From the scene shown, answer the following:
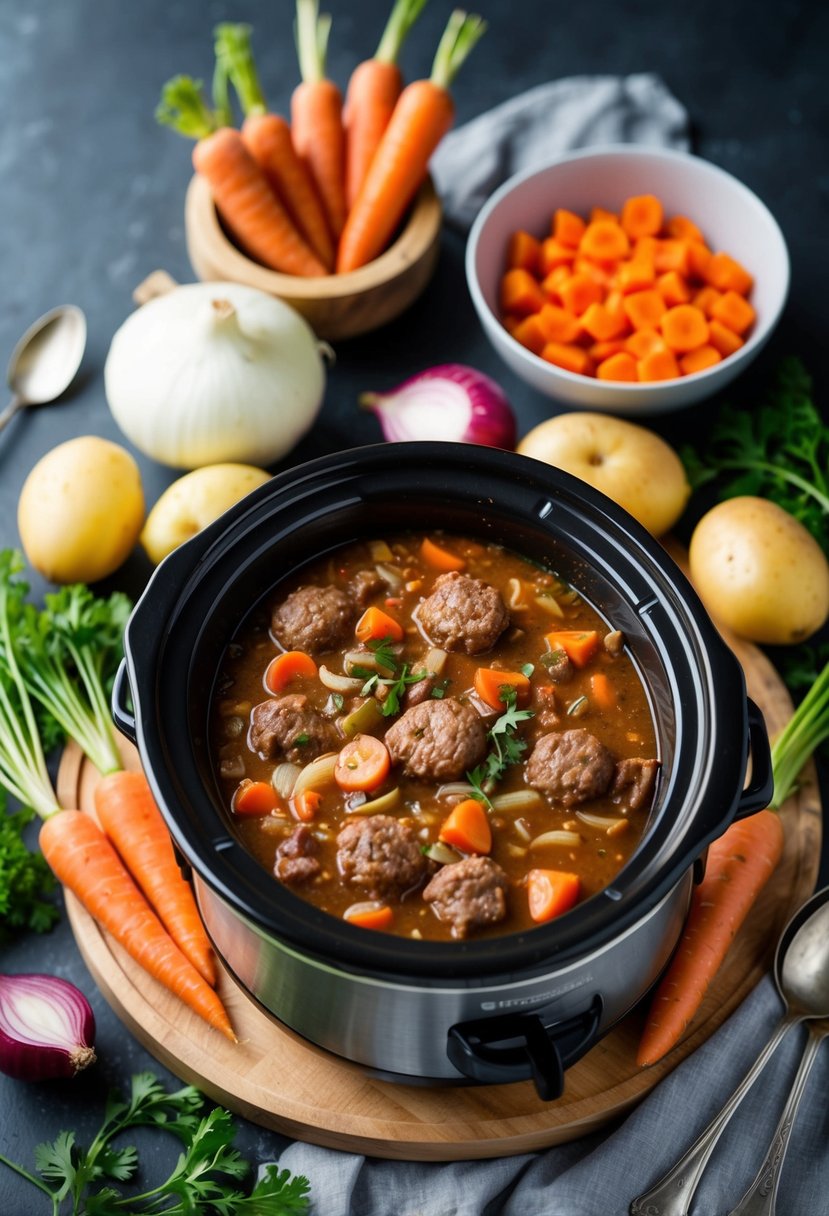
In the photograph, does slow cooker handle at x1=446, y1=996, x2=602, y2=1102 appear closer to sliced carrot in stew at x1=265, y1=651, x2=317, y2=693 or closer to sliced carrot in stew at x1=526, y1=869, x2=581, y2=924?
sliced carrot in stew at x1=526, y1=869, x2=581, y2=924

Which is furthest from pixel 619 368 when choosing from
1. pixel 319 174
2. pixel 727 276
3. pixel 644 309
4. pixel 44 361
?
pixel 44 361

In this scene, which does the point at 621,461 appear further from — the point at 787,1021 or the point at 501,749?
the point at 787,1021

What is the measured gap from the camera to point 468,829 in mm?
2893

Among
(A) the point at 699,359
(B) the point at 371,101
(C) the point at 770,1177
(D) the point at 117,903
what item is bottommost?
(C) the point at 770,1177

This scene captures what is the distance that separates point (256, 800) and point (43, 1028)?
0.92m

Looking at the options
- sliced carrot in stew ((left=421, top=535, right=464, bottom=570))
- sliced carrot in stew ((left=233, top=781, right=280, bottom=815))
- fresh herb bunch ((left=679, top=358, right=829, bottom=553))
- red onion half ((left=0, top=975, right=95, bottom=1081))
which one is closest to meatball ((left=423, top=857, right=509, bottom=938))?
sliced carrot in stew ((left=233, top=781, right=280, bottom=815))

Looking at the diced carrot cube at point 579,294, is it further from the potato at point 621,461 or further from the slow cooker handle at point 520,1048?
the slow cooker handle at point 520,1048

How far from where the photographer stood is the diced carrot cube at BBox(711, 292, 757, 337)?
4352 millimetres

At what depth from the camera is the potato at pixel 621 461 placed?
13.1 ft

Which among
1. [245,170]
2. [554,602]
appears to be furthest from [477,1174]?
[245,170]

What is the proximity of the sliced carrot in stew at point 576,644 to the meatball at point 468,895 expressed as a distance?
645 mm

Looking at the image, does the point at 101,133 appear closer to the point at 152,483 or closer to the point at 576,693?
the point at 152,483

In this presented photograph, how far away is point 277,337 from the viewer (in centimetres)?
412

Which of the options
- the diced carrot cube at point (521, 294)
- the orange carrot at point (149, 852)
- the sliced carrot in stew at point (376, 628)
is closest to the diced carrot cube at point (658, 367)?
the diced carrot cube at point (521, 294)
